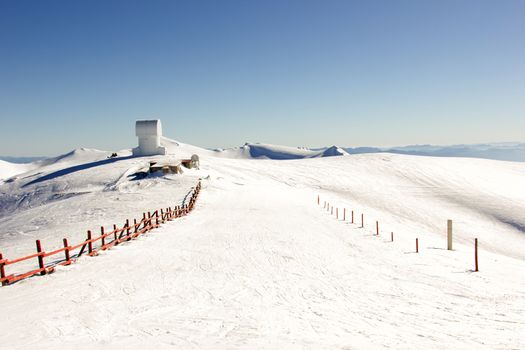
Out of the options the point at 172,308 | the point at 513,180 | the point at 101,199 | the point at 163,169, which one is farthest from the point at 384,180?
the point at 172,308

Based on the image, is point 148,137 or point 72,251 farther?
point 148,137

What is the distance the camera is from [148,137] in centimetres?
6969

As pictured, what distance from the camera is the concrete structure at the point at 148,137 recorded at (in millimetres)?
69562

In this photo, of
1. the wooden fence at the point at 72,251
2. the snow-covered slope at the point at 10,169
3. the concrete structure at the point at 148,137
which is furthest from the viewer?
the snow-covered slope at the point at 10,169

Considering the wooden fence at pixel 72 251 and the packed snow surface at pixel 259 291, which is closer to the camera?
the packed snow surface at pixel 259 291

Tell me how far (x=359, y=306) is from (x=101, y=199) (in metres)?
33.2

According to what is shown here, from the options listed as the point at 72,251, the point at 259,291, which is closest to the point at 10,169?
the point at 72,251

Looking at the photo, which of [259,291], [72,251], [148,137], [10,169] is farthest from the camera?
[10,169]

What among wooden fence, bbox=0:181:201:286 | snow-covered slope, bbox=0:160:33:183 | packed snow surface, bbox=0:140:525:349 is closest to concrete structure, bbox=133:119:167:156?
packed snow surface, bbox=0:140:525:349

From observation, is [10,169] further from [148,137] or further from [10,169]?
[148,137]

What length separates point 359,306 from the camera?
9.12 m

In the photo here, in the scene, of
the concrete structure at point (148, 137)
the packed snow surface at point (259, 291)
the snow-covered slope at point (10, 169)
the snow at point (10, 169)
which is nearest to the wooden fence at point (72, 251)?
the packed snow surface at point (259, 291)

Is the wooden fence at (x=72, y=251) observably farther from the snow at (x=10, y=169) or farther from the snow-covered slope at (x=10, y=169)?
the snow-covered slope at (x=10, y=169)

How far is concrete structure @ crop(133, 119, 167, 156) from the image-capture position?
6956 centimetres
